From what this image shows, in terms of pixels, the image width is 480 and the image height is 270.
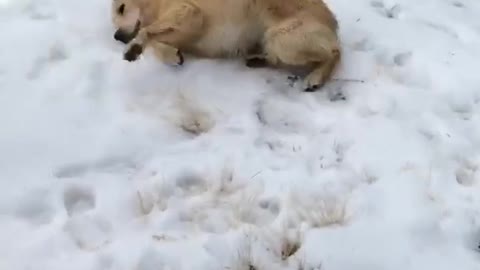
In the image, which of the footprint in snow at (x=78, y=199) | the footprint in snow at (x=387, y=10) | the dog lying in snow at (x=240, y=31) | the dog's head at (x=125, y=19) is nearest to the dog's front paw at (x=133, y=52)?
the dog lying in snow at (x=240, y=31)

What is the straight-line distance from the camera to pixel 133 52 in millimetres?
5098

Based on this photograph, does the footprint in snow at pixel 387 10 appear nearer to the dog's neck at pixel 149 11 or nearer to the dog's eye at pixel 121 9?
the dog's neck at pixel 149 11

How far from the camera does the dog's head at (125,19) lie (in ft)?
17.5

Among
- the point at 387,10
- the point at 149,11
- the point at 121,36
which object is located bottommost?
the point at 387,10

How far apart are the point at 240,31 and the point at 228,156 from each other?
1.22m

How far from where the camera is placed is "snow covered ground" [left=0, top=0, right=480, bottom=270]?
12.5 feet

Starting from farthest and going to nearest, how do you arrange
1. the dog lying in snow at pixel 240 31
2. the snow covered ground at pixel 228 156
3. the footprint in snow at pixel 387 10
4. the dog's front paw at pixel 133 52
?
the footprint in snow at pixel 387 10 → the dog lying in snow at pixel 240 31 → the dog's front paw at pixel 133 52 → the snow covered ground at pixel 228 156

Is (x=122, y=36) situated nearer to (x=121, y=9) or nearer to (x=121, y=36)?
(x=121, y=36)

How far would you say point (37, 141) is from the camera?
4.39 m

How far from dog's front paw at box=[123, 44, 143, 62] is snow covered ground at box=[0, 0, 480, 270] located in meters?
0.04

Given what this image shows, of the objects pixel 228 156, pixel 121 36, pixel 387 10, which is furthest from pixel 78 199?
pixel 387 10

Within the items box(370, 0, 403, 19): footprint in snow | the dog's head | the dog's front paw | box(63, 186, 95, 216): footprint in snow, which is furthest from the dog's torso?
box(63, 186, 95, 216): footprint in snow

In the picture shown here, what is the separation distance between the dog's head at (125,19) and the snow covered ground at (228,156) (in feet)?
0.29

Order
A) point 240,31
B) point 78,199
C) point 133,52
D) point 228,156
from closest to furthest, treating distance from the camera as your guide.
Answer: point 78,199 < point 228,156 < point 133,52 < point 240,31
